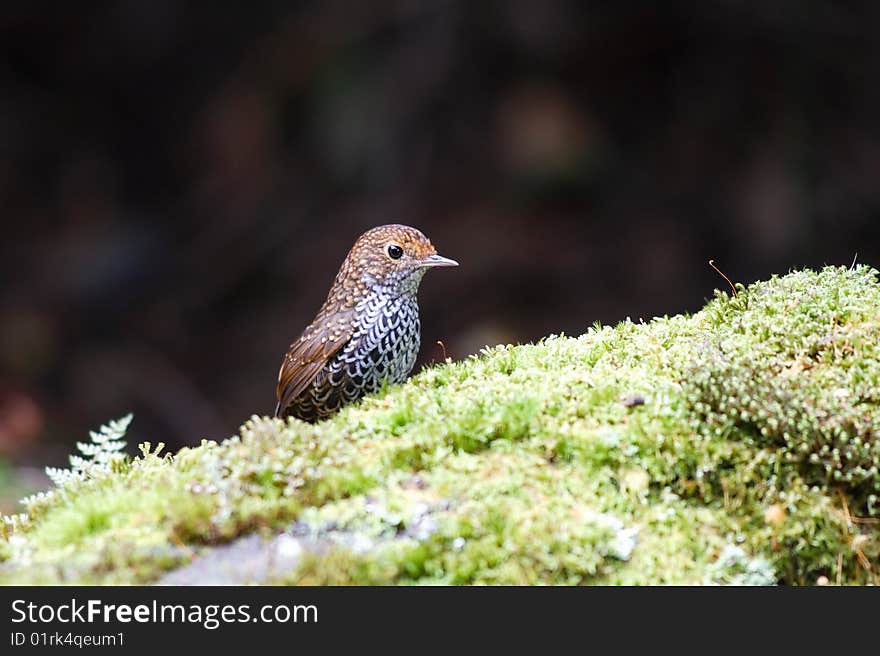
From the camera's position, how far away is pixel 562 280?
7.71 metres

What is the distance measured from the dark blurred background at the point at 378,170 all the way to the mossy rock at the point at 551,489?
396 centimetres

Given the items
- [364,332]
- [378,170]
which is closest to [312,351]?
[364,332]

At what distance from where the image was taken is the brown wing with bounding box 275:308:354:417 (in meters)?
4.20

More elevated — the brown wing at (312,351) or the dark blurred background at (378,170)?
the dark blurred background at (378,170)

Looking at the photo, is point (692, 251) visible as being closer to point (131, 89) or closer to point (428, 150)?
point (428, 150)

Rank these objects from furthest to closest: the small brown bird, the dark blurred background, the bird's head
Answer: the dark blurred background
the bird's head
the small brown bird

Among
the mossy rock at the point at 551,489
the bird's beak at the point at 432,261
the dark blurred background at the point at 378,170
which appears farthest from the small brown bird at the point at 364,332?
the dark blurred background at the point at 378,170

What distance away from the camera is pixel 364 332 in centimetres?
418

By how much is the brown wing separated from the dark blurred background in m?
2.95

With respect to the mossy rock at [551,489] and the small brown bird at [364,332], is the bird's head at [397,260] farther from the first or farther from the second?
the mossy rock at [551,489]

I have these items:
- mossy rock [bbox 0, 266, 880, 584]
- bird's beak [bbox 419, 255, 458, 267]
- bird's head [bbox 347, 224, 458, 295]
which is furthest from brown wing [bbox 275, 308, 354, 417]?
mossy rock [bbox 0, 266, 880, 584]

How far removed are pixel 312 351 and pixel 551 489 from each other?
1.59 metres

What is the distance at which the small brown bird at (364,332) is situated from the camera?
415 cm

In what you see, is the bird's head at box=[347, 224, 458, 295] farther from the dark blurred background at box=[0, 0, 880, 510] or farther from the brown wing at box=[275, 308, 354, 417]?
the dark blurred background at box=[0, 0, 880, 510]
